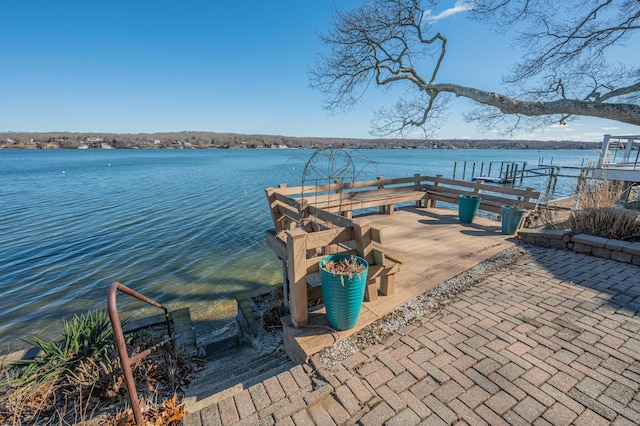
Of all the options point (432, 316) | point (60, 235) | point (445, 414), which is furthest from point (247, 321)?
point (60, 235)

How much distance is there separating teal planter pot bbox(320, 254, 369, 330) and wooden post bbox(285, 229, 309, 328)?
216 millimetres

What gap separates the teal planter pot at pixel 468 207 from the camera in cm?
643

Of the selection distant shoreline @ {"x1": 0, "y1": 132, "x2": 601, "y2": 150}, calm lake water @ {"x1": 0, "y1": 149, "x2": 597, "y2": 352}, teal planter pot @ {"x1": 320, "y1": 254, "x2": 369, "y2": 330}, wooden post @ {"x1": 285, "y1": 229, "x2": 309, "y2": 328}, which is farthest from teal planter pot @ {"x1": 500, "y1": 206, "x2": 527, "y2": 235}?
distant shoreline @ {"x1": 0, "y1": 132, "x2": 601, "y2": 150}

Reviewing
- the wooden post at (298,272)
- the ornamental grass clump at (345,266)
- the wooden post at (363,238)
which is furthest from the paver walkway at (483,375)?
the wooden post at (363,238)

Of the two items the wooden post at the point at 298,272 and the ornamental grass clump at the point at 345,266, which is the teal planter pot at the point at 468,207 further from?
the wooden post at the point at 298,272

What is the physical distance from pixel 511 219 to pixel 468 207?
3.40 ft

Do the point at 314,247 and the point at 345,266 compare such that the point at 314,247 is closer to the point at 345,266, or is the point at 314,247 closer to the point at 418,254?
the point at 345,266

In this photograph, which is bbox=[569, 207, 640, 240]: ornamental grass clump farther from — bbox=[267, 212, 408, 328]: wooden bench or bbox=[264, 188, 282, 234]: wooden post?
bbox=[264, 188, 282, 234]: wooden post

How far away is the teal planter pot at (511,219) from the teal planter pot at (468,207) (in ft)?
2.67

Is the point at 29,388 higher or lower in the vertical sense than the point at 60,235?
higher

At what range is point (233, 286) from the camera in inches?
291

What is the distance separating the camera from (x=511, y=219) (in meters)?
5.52

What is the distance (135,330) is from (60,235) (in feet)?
32.6

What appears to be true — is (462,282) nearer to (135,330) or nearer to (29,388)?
(135,330)
